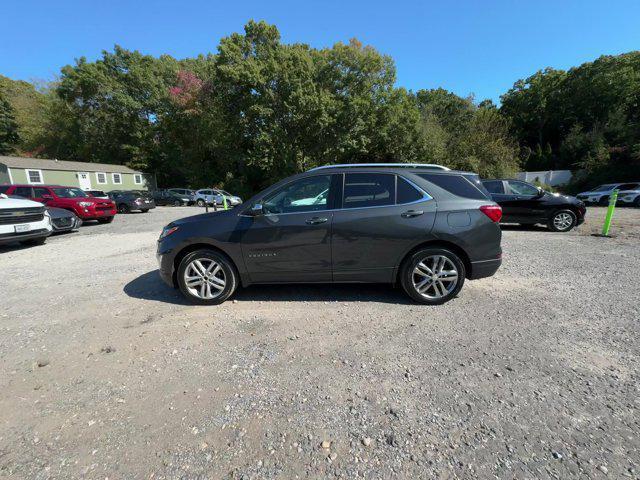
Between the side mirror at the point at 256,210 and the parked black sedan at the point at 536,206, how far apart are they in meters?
8.66

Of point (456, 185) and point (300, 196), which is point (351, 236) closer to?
point (300, 196)

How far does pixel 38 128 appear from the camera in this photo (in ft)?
140

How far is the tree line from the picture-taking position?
25.9 metres

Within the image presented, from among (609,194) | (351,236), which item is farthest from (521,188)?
(609,194)

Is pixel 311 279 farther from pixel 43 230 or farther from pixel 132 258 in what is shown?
pixel 43 230

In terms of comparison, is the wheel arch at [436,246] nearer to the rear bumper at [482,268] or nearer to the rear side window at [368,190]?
the rear bumper at [482,268]

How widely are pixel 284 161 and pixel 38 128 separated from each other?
132ft

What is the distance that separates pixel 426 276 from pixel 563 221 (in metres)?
8.27

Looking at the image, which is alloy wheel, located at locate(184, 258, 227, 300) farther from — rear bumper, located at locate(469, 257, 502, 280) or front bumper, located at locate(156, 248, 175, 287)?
rear bumper, located at locate(469, 257, 502, 280)

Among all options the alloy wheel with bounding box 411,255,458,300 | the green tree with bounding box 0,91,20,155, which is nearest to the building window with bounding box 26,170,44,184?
the green tree with bounding box 0,91,20,155

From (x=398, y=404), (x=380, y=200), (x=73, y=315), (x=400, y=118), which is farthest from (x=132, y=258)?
(x=400, y=118)

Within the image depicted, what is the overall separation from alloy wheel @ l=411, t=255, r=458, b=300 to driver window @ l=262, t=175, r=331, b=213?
1.54 m

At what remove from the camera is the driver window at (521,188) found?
9.62 meters

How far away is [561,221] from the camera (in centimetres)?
939
